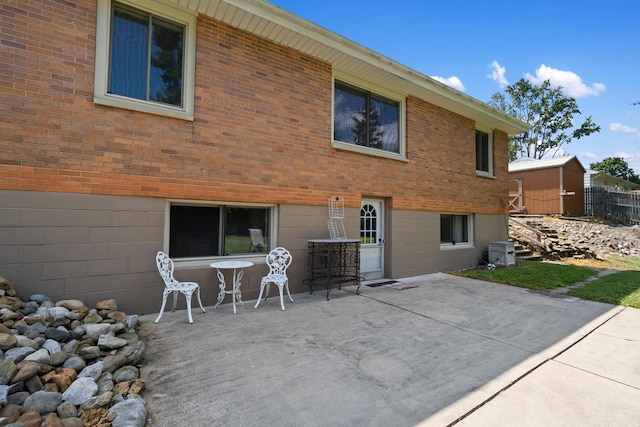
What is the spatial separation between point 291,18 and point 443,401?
6087 millimetres

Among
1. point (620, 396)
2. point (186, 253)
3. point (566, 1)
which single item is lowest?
point (620, 396)

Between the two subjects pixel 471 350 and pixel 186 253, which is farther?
pixel 186 253

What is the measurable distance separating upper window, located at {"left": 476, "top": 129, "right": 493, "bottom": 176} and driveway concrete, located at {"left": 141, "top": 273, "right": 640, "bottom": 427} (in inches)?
253

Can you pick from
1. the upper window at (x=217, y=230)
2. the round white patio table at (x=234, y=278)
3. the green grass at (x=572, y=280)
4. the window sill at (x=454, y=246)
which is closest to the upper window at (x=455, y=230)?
the window sill at (x=454, y=246)

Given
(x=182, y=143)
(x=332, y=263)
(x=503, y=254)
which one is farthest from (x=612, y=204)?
(x=182, y=143)

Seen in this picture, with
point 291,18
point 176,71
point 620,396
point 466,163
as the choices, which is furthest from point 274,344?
point 466,163

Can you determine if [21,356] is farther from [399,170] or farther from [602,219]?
[602,219]

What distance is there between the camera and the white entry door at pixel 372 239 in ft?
24.9

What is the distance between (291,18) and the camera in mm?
5422

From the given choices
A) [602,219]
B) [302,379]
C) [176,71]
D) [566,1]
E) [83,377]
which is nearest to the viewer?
[83,377]

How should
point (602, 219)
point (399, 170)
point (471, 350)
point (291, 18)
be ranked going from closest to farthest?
point (471, 350) → point (291, 18) → point (399, 170) → point (602, 219)

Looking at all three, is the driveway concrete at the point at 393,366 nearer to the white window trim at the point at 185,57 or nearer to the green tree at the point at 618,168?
the white window trim at the point at 185,57

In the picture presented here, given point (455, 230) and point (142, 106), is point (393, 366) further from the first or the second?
point (455, 230)

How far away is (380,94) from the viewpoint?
7.91m
